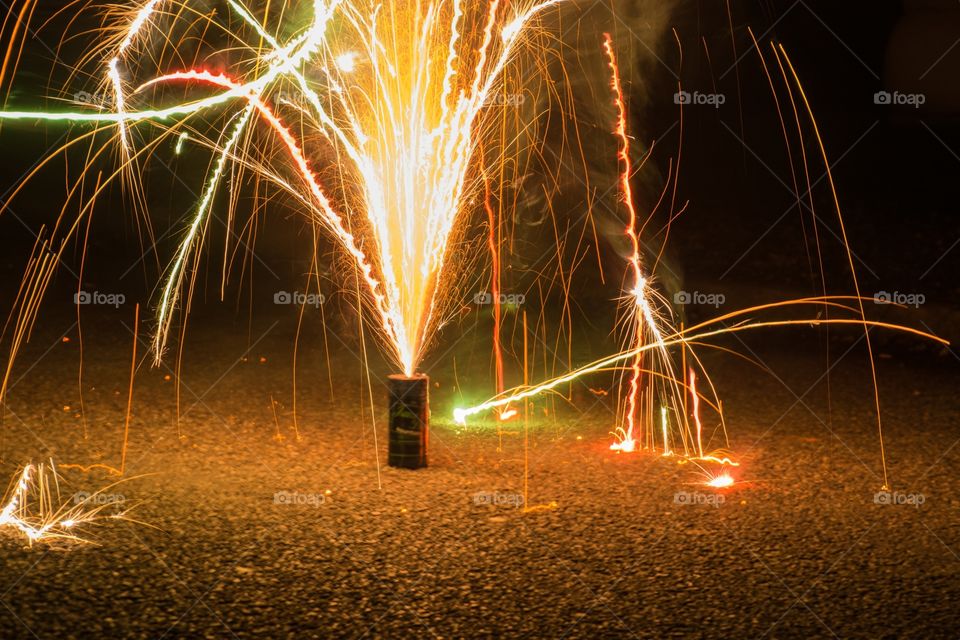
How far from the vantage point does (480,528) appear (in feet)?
16.5

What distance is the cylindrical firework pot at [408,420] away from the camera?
6.00 metres

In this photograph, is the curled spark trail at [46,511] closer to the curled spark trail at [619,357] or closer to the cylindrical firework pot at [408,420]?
the cylindrical firework pot at [408,420]

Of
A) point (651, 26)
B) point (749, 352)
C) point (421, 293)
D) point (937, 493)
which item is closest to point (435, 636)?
point (421, 293)

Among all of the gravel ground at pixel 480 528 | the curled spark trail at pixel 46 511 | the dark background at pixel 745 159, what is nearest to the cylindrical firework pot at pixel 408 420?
the gravel ground at pixel 480 528

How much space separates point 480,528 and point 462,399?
9.79 ft

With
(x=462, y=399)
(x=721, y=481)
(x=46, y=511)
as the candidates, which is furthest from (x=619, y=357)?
(x=46, y=511)

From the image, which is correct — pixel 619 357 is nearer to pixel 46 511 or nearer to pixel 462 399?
pixel 462 399

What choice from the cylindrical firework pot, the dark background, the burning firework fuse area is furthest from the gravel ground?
the dark background

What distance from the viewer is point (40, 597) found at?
4121 mm

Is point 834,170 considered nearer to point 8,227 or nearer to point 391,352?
point 391,352

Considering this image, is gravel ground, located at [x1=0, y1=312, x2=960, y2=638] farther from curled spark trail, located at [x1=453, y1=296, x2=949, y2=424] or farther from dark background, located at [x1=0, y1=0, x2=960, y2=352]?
dark background, located at [x1=0, y1=0, x2=960, y2=352]

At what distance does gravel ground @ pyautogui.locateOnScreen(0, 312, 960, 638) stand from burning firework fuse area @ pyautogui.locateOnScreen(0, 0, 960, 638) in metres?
0.02

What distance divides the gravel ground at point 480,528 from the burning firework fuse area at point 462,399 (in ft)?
0.07

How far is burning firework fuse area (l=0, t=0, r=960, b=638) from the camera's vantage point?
4293 mm
